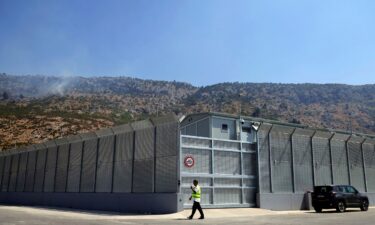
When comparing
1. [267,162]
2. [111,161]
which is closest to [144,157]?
[111,161]

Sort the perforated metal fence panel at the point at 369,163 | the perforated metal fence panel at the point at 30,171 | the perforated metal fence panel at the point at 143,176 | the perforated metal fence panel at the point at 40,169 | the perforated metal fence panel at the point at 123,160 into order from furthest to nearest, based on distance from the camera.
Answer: the perforated metal fence panel at the point at 30,171 → the perforated metal fence panel at the point at 40,169 → the perforated metal fence panel at the point at 369,163 → the perforated metal fence panel at the point at 123,160 → the perforated metal fence panel at the point at 143,176

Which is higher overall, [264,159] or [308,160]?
[308,160]

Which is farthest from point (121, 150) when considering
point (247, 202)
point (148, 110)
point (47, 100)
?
point (47, 100)

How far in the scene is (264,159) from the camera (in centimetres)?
2406

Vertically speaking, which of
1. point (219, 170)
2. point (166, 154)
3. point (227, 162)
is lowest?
point (219, 170)

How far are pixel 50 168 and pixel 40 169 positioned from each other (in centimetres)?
222

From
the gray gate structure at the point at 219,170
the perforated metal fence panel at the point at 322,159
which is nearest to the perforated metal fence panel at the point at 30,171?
the gray gate structure at the point at 219,170

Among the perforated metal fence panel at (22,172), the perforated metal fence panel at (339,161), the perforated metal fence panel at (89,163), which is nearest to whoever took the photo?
the perforated metal fence panel at (89,163)

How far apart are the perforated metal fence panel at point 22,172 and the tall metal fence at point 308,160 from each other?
79.4 feet

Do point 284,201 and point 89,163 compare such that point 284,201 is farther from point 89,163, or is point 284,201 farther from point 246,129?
point 89,163

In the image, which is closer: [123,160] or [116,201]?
[116,201]

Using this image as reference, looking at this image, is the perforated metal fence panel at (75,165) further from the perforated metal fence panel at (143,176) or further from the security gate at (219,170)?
the security gate at (219,170)

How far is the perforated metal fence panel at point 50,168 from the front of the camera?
31.6 meters

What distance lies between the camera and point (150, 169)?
21.5 meters
